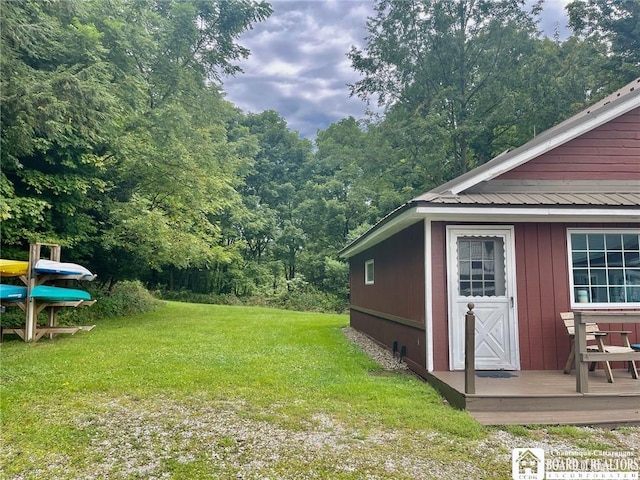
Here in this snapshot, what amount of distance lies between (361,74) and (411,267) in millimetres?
17390

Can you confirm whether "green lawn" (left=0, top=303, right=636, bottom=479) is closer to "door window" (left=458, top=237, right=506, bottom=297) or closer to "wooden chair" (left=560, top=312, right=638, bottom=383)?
"door window" (left=458, top=237, right=506, bottom=297)

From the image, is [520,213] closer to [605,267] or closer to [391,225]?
[605,267]

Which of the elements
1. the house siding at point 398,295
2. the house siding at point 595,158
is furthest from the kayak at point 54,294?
the house siding at point 595,158

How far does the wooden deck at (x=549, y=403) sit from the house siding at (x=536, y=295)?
3.12 feet

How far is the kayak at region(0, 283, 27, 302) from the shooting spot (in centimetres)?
708

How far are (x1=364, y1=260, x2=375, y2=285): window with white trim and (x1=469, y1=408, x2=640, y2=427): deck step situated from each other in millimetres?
5404

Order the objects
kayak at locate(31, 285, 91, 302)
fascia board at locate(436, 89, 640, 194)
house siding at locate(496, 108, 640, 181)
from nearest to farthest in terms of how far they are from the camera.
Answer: fascia board at locate(436, 89, 640, 194) → house siding at locate(496, 108, 640, 181) → kayak at locate(31, 285, 91, 302)

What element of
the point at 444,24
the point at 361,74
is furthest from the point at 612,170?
the point at 361,74

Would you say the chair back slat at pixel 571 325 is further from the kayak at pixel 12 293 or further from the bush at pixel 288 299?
the bush at pixel 288 299

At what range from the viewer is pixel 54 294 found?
7547mm

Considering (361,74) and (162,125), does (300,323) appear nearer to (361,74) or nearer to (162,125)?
(162,125)

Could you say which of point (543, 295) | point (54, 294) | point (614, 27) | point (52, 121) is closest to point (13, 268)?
point (54, 294)

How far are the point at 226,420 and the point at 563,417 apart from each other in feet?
10.5

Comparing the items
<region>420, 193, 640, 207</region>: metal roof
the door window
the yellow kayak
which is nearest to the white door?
the door window
